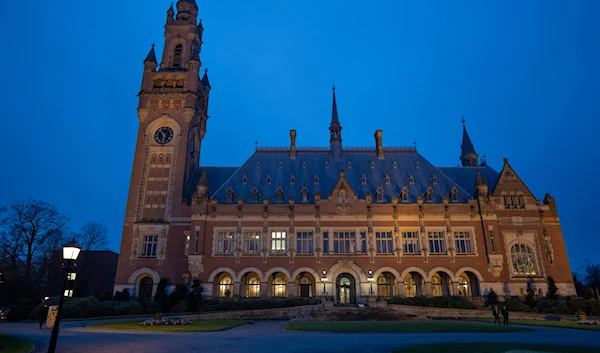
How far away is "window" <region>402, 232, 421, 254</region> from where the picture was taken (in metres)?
46.5

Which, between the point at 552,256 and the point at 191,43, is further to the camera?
the point at 191,43

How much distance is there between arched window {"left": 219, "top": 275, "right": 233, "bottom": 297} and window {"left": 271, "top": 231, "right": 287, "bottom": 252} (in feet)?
21.6

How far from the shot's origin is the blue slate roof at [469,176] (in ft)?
173

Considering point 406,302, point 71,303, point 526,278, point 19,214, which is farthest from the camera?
point 19,214

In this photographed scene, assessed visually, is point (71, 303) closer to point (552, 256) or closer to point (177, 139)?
point (177, 139)

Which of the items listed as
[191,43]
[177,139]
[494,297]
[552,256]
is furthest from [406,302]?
[191,43]

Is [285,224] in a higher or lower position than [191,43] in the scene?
lower

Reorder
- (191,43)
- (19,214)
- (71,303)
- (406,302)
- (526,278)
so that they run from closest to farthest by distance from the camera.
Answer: (71,303) < (406,302) < (526,278) < (19,214) < (191,43)

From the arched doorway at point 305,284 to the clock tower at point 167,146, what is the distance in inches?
610

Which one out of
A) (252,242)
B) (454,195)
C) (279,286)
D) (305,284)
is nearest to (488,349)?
(305,284)

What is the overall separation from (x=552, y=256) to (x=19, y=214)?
227 feet

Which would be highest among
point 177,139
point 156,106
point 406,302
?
point 156,106

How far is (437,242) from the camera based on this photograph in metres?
46.9

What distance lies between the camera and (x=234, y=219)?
156ft
